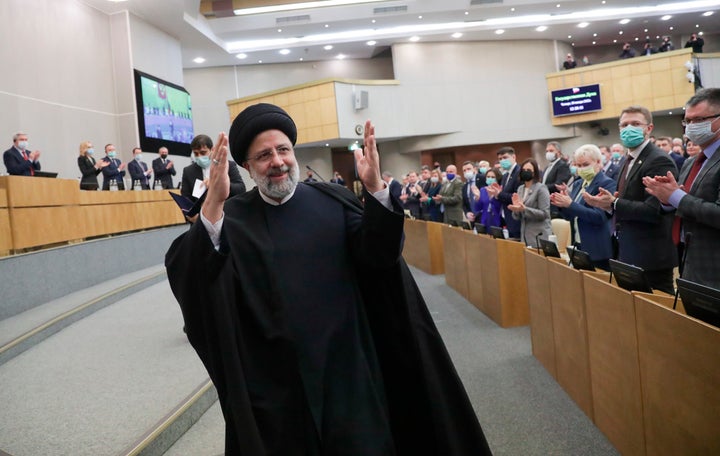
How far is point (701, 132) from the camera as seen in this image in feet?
9.01

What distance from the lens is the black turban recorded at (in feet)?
6.02

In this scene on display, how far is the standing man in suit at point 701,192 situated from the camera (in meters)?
2.54

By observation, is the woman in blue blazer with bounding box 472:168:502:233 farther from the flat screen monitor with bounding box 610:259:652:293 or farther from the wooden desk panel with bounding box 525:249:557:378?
the flat screen monitor with bounding box 610:259:652:293

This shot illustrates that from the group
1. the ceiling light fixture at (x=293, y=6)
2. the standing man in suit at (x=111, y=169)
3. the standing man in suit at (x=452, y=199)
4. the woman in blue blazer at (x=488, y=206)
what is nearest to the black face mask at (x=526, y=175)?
the woman in blue blazer at (x=488, y=206)

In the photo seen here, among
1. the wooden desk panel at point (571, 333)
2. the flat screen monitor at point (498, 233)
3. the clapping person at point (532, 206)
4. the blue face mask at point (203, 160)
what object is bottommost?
the wooden desk panel at point (571, 333)

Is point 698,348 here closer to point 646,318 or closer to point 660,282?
point 646,318

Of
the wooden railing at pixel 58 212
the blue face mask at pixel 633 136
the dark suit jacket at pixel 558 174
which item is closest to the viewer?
the blue face mask at pixel 633 136

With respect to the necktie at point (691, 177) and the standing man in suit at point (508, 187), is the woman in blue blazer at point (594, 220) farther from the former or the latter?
the standing man in suit at point (508, 187)

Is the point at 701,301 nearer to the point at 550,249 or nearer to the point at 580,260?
the point at 580,260

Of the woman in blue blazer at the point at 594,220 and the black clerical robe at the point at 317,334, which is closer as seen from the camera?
the black clerical robe at the point at 317,334

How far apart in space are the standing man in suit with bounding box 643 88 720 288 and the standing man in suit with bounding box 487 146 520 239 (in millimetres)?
3002

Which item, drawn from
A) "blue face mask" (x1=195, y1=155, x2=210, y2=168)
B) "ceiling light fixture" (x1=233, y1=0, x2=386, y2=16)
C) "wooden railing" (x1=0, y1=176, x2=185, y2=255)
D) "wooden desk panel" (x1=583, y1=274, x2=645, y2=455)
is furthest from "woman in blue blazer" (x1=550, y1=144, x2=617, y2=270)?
"ceiling light fixture" (x1=233, y1=0, x2=386, y2=16)

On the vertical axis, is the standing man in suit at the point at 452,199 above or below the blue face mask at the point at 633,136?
below

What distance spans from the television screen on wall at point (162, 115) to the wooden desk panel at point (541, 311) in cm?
1050
